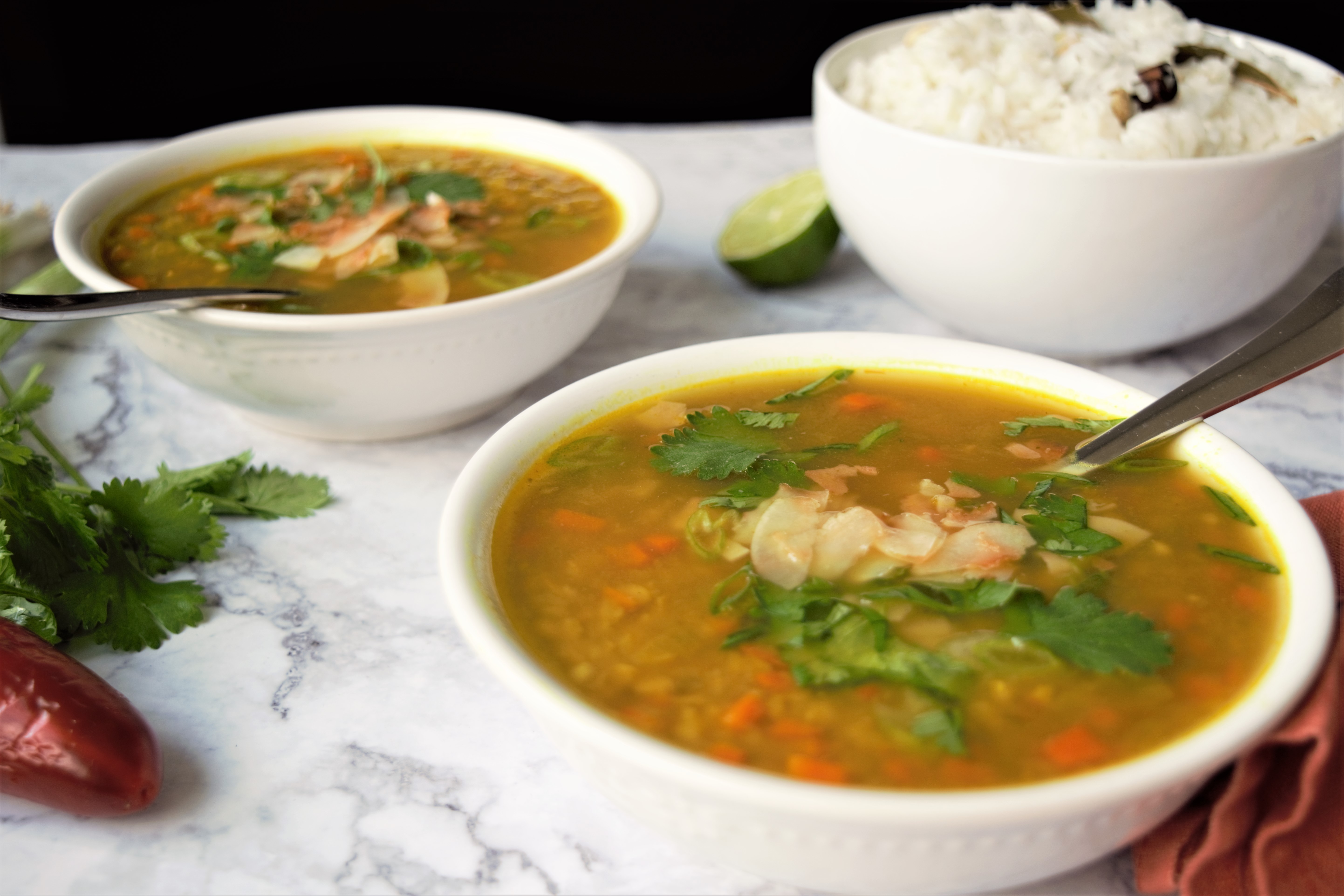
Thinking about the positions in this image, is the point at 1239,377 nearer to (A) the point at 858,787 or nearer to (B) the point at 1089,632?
(B) the point at 1089,632

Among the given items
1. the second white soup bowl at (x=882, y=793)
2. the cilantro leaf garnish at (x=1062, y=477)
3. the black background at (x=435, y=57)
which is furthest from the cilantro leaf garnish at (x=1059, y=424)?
the black background at (x=435, y=57)

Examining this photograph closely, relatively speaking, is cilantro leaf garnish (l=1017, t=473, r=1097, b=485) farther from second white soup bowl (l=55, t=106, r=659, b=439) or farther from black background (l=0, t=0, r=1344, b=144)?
black background (l=0, t=0, r=1344, b=144)

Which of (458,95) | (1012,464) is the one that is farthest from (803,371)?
(458,95)

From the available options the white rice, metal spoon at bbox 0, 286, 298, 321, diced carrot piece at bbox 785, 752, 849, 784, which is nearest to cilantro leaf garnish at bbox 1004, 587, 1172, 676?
diced carrot piece at bbox 785, 752, 849, 784

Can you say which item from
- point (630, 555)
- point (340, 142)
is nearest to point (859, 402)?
point (630, 555)

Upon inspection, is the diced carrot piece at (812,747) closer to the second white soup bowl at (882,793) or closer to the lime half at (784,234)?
the second white soup bowl at (882,793)

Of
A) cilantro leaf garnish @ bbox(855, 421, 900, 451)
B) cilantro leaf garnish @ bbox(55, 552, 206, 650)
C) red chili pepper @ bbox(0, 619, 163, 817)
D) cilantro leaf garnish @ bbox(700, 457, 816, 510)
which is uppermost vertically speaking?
cilantro leaf garnish @ bbox(700, 457, 816, 510)
